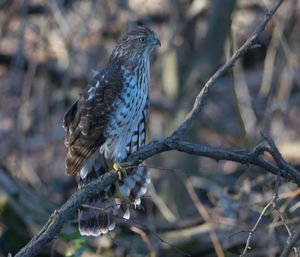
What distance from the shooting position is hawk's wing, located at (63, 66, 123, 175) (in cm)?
382

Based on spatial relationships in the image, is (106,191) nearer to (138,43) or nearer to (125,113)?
(125,113)

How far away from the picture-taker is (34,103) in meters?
8.40

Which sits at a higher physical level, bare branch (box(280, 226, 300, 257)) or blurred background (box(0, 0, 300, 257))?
blurred background (box(0, 0, 300, 257))

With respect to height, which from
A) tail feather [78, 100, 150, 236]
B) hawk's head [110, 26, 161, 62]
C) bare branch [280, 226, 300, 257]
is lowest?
bare branch [280, 226, 300, 257]

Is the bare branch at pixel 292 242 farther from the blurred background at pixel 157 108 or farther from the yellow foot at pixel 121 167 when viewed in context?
the blurred background at pixel 157 108

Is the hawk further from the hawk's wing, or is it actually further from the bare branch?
the bare branch

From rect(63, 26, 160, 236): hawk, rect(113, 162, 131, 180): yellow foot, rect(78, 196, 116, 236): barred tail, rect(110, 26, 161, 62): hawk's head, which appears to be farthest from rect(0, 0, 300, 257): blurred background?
rect(113, 162, 131, 180): yellow foot

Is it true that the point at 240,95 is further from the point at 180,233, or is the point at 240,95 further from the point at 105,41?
the point at 180,233

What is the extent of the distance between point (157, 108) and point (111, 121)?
3692 millimetres

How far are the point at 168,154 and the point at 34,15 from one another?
288 cm

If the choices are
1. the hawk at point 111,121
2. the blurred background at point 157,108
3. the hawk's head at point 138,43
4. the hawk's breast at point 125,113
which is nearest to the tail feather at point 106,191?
the hawk at point 111,121

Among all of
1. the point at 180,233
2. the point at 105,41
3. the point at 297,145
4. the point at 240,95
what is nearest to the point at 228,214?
the point at 180,233

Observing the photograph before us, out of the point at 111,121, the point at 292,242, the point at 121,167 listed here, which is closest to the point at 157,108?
the point at 111,121

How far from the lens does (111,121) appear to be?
12.6ft
